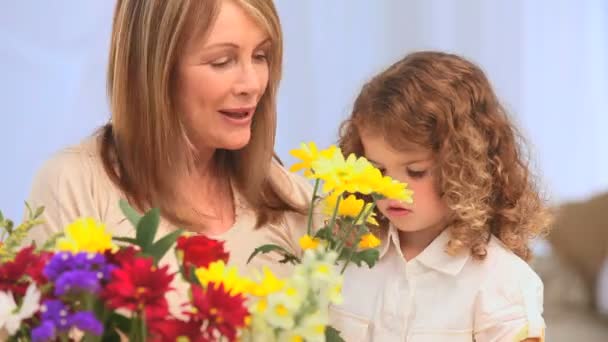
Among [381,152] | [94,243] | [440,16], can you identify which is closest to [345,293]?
[381,152]

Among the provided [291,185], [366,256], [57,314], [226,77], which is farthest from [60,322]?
[291,185]

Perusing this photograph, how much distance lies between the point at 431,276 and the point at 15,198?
1762 millimetres

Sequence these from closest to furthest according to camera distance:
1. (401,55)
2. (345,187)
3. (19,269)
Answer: (19,269), (345,187), (401,55)

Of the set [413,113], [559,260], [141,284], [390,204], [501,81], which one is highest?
[141,284]

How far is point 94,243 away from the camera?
97 cm

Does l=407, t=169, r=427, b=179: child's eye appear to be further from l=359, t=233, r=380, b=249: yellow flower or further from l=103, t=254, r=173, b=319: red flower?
l=103, t=254, r=173, b=319: red flower

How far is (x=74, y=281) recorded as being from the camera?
887mm

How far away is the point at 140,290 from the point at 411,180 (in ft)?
2.57

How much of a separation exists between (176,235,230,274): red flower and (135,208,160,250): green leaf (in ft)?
0.10

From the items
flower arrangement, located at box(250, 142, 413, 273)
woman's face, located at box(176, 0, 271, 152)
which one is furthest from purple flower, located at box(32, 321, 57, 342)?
woman's face, located at box(176, 0, 271, 152)

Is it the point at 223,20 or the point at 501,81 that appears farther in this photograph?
the point at 501,81

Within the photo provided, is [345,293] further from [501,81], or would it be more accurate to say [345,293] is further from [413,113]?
[501,81]

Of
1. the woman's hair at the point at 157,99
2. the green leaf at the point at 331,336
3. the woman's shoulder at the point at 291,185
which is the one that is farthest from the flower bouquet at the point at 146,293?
the woman's shoulder at the point at 291,185

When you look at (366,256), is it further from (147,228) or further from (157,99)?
(157,99)
